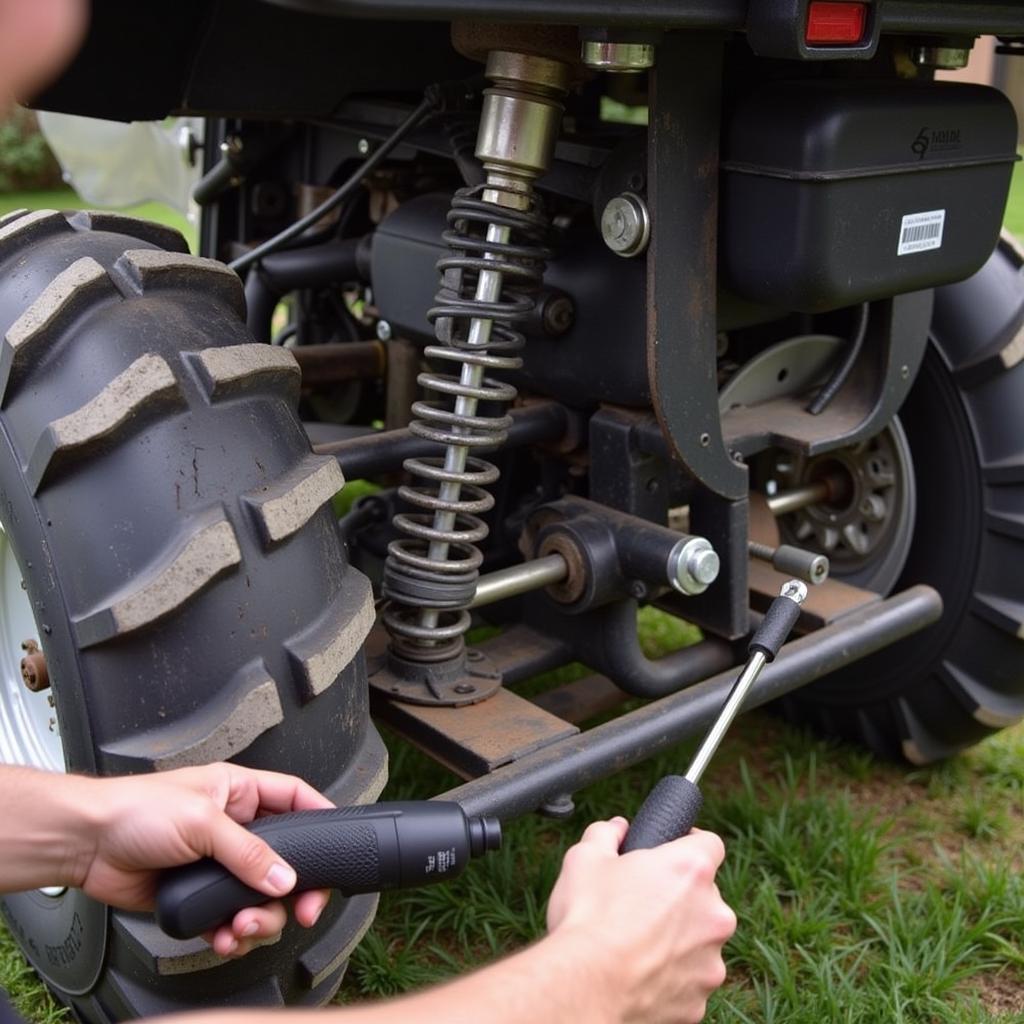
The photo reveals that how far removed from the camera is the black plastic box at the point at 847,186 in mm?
1838

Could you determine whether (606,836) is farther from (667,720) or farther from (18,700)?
(18,700)

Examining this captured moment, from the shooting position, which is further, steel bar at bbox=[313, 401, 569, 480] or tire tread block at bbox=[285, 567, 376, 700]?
steel bar at bbox=[313, 401, 569, 480]

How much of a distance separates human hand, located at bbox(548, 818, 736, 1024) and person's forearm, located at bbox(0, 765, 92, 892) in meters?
0.52

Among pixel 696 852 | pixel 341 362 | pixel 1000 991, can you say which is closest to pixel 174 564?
pixel 696 852

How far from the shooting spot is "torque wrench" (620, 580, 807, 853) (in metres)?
1.34

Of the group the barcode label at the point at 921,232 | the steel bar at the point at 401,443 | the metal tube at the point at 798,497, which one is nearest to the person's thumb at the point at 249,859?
the steel bar at the point at 401,443

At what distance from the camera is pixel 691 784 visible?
1.42 m

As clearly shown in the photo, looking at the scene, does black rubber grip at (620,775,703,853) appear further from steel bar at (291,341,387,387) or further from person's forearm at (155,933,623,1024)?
steel bar at (291,341,387,387)

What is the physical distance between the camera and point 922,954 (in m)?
2.28

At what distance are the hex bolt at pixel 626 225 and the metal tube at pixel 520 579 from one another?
19.3 inches

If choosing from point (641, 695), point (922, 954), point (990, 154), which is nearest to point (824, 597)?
point (641, 695)

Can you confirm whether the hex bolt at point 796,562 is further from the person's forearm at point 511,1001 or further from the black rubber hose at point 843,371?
the person's forearm at point 511,1001

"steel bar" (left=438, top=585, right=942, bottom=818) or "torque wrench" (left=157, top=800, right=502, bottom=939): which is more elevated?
"torque wrench" (left=157, top=800, right=502, bottom=939)

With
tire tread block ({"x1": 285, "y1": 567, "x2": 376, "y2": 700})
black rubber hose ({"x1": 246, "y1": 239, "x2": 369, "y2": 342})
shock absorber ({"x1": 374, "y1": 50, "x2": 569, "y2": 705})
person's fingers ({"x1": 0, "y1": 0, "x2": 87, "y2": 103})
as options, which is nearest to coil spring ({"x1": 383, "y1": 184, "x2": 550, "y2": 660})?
shock absorber ({"x1": 374, "y1": 50, "x2": 569, "y2": 705})
